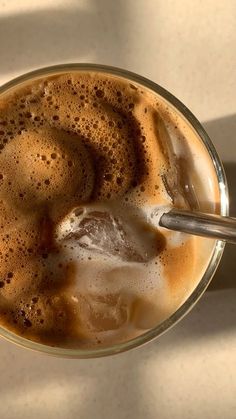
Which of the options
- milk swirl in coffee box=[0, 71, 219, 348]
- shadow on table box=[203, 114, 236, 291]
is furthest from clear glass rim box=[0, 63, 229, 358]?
shadow on table box=[203, 114, 236, 291]

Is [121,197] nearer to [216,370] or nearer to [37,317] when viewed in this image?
[37,317]

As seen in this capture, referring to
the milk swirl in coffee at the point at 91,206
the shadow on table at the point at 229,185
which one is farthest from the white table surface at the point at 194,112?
the milk swirl in coffee at the point at 91,206

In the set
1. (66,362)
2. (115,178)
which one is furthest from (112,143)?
(66,362)

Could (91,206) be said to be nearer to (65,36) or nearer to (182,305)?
(182,305)

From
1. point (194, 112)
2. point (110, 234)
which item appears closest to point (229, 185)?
point (194, 112)

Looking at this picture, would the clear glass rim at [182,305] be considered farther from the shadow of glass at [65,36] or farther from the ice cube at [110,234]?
the shadow of glass at [65,36]

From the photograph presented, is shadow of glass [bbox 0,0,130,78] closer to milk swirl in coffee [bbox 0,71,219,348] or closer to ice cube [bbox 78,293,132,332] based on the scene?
milk swirl in coffee [bbox 0,71,219,348]
